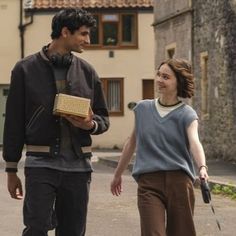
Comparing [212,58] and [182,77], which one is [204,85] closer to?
[212,58]

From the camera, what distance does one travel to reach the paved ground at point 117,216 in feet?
31.2

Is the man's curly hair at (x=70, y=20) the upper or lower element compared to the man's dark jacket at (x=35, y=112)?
upper

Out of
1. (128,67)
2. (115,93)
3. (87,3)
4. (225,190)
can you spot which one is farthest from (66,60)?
(87,3)

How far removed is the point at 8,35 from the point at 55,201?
1131 inches

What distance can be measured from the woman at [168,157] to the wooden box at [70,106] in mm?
856

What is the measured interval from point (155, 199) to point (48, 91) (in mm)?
1129

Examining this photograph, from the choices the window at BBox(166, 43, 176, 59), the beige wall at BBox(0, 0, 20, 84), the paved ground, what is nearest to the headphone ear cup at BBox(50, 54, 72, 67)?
the paved ground

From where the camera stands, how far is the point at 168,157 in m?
5.72

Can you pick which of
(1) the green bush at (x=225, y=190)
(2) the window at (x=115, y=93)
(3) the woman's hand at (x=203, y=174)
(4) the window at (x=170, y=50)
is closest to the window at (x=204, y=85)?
(4) the window at (x=170, y=50)

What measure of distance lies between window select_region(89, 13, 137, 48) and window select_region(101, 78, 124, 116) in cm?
146

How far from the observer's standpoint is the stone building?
19.8m

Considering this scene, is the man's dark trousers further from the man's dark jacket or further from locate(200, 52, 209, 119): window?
locate(200, 52, 209, 119): window

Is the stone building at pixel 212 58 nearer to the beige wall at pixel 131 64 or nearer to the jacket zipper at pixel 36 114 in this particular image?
the beige wall at pixel 131 64

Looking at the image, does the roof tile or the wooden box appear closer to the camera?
the wooden box
